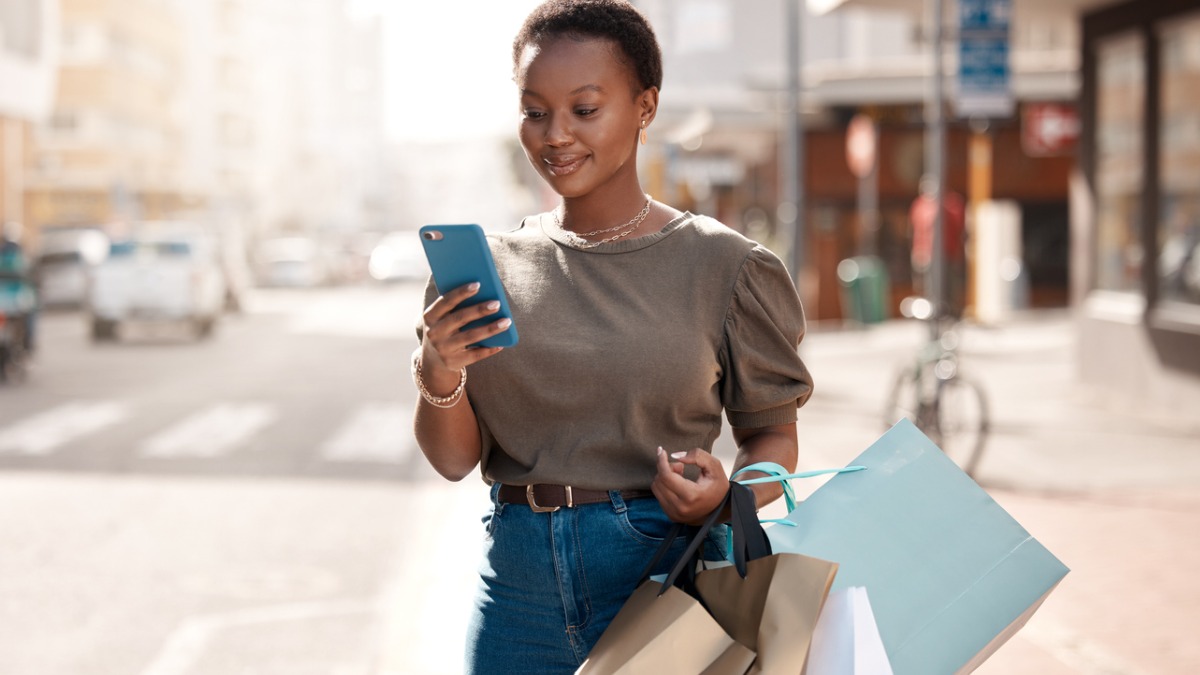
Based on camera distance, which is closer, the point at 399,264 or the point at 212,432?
the point at 212,432

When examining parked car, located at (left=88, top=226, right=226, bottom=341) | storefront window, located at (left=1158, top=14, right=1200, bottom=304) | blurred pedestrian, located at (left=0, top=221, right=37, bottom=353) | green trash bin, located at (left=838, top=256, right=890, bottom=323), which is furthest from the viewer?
parked car, located at (left=88, top=226, right=226, bottom=341)

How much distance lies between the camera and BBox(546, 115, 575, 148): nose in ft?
7.63

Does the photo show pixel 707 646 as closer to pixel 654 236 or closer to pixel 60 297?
pixel 654 236

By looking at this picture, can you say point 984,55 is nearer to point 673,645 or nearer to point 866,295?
point 673,645

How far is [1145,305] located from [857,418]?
2.76 m

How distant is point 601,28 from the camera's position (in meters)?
2.36

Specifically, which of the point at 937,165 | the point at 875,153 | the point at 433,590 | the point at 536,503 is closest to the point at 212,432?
the point at 937,165

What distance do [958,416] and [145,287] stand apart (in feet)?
56.4

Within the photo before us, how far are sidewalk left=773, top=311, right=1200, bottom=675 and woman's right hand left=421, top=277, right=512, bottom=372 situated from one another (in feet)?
12.5

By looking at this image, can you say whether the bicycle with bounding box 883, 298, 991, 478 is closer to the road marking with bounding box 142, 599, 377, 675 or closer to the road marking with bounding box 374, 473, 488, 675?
the road marking with bounding box 374, 473, 488, 675

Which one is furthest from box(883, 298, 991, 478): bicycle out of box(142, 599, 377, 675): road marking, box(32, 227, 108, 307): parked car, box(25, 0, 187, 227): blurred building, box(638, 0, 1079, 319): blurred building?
box(25, 0, 187, 227): blurred building

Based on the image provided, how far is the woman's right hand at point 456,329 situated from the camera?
2.11 metres

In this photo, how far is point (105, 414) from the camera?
1458 centimetres

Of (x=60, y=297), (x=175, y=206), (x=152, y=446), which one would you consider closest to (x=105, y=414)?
(x=152, y=446)
